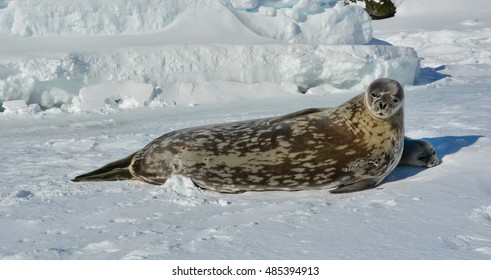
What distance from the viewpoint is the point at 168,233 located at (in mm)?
2193

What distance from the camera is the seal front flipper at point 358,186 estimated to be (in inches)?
109

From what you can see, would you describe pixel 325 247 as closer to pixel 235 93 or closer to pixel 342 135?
pixel 342 135

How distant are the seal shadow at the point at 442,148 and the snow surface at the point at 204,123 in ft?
0.04

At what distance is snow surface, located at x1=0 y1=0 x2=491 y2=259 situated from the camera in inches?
81.6

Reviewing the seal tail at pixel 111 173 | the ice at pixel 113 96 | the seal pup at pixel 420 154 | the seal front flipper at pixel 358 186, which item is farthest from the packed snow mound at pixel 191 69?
the seal front flipper at pixel 358 186

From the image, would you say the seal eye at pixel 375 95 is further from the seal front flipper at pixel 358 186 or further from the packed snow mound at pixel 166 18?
the packed snow mound at pixel 166 18

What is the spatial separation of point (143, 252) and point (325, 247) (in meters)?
0.59

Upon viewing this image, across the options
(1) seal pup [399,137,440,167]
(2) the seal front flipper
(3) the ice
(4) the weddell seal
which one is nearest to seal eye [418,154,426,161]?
(1) seal pup [399,137,440,167]

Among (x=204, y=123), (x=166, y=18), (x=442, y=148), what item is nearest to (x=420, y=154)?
(x=442, y=148)

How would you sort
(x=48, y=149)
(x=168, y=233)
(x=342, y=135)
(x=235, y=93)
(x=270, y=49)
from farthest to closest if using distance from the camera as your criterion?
1. (x=270, y=49)
2. (x=235, y=93)
3. (x=48, y=149)
4. (x=342, y=135)
5. (x=168, y=233)

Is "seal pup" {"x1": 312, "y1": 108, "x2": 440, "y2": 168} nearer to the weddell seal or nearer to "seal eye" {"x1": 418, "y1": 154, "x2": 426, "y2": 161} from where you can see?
"seal eye" {"x1": 418, "y1": 154, "x2": 426, "y2": 161}

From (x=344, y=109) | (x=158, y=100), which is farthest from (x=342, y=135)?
(x=158, y=100)

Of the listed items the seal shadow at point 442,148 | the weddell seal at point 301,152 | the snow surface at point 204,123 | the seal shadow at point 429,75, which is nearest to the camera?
the snow surface at point 204,123

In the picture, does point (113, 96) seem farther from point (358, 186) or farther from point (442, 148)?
point (358, 186)
